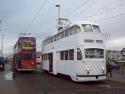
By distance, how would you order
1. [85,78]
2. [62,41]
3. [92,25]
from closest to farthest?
[85,78]
[92,25]
[62,41]

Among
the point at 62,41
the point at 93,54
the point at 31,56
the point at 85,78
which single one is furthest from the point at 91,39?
the point at 31,56

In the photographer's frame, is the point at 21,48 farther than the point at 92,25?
Yes

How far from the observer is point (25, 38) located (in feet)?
120

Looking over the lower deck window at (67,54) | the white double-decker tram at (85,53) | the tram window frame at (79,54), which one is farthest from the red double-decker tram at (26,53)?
the tram window frame at (79,54)

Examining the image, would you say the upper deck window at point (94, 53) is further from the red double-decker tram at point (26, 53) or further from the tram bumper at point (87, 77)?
the red double-decker tram at point (26, 53)

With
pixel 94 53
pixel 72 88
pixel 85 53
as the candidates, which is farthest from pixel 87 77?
pixel 72 88

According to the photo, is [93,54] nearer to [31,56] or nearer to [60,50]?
[60,50]

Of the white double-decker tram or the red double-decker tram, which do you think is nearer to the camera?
the white double-decker tram

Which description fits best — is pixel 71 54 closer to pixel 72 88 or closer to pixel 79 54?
pixel 79 54

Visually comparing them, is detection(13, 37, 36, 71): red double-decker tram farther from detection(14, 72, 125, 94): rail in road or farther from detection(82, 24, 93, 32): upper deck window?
detection(82, 24, 93, 32): upper deck window

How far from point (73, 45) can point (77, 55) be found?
1.20m

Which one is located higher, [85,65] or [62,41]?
[62,41]

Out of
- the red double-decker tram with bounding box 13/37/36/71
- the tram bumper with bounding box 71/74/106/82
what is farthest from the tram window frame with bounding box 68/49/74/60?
the red double-decker tram with bounding box 13/37/36/71

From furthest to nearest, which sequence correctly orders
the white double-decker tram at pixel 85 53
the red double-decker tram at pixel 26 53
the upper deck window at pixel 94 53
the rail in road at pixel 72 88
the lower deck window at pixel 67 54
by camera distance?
the red double-decker tram at pixel 26 53
the lower deck window at pixel 67 54
the upper deck window at pixel 94 53
the white double-decker tram at pixel 85 53
the rail in road at pixel 72 88
